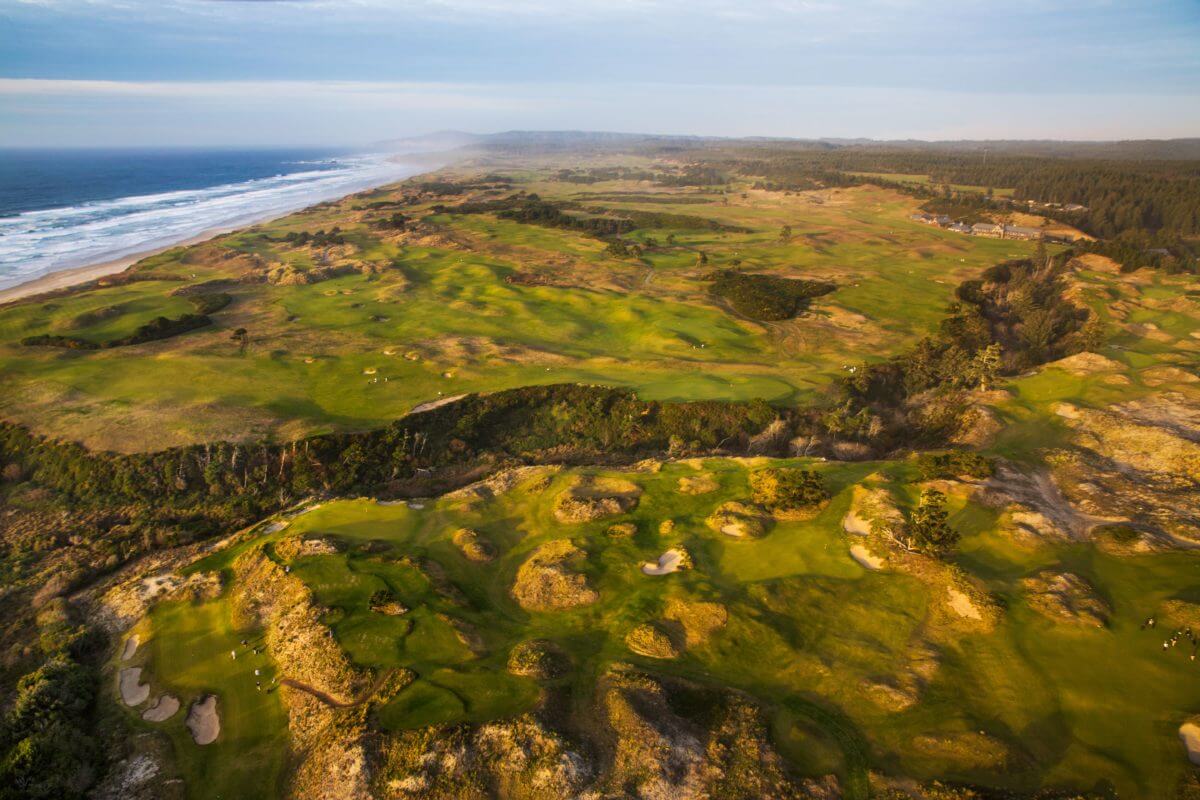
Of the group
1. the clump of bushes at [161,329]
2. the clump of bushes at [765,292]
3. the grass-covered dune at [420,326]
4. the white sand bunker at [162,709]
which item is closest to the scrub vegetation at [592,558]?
the white sand bunker at [162,709]

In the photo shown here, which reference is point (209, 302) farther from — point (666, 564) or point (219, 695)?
point (666, 564)

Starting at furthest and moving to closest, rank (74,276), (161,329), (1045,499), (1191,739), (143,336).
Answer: (74,276), (161,329), (143,336), (1045,499), (1191,739)

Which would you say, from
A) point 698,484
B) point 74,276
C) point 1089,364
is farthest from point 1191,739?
point 74,276

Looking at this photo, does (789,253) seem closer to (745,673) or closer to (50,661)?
(745,673)

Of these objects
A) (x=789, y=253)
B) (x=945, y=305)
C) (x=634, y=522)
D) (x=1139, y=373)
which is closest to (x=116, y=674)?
(x=634, y=522)

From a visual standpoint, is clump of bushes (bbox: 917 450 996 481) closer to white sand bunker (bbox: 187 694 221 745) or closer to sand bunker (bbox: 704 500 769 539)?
sand bunker (bbox: 704 500 769 539)

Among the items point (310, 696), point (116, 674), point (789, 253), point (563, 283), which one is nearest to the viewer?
point (310, 696)

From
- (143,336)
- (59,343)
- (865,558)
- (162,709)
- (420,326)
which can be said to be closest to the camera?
(162,709)
